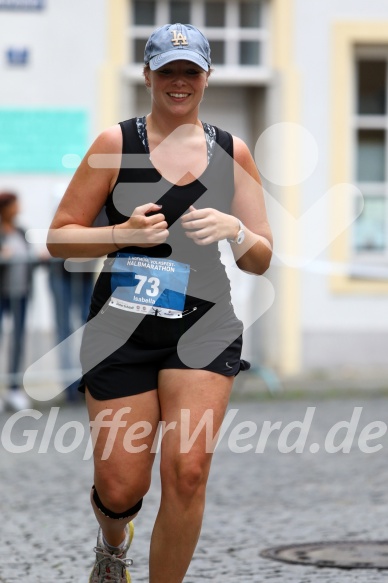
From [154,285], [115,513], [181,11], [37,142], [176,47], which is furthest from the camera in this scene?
[181,11]

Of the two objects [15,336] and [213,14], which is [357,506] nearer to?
[15,336]

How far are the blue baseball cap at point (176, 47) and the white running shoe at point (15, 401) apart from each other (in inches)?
308

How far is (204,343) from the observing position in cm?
494

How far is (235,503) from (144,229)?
3.40m

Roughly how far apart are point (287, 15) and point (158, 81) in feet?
34.1

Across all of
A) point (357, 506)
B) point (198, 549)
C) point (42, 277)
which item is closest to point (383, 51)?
point (42, 277)

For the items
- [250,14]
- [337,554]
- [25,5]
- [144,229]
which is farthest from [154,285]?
[250,14]

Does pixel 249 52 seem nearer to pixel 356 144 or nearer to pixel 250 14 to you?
pixel 250 14

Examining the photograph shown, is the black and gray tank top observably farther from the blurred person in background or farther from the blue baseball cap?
the blurred person in background

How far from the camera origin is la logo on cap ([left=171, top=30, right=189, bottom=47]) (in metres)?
4.80

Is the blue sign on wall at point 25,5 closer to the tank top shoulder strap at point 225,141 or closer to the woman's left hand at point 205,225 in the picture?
the tank top shoulder strap at point 225,141

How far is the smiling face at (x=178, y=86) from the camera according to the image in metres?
4.84

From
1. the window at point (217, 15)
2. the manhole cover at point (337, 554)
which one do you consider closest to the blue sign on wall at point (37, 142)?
the window at point (217, 15)

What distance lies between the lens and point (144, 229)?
472 cm
